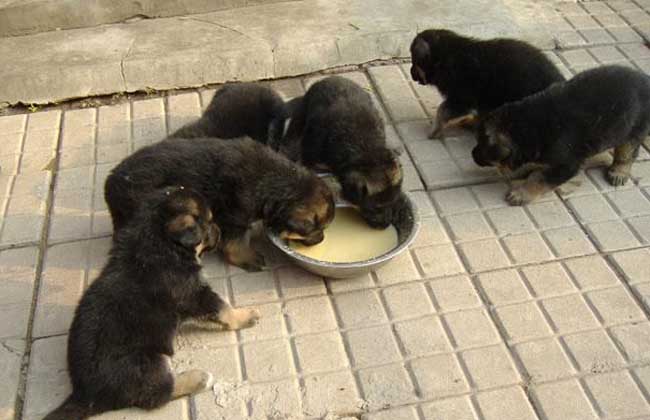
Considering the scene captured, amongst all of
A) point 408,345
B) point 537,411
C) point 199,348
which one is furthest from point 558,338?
point 199,348

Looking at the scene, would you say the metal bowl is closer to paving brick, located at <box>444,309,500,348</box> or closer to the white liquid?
the white liquid

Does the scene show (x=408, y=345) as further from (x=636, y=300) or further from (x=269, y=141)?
(x=269, y=141)

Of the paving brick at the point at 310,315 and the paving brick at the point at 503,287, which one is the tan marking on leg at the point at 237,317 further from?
the paving brick at the point at 503,287

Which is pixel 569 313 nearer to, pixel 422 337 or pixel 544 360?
pixel 544 360

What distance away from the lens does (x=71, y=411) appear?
3453 mm

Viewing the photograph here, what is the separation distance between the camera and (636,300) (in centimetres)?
424

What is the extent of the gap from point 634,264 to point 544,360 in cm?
105

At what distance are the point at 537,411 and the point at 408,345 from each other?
749mm

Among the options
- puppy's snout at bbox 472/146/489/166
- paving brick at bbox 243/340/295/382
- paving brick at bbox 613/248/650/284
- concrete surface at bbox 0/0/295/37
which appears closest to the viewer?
paving brick at bbox 243/340/295/382

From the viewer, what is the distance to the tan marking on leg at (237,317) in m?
3.99

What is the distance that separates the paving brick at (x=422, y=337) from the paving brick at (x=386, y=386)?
0.16 metres

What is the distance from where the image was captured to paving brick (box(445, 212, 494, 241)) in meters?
4.71

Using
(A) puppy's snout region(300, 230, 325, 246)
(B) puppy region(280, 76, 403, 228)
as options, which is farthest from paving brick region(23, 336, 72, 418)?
(B) puppy region(280, 76, 403, 228)

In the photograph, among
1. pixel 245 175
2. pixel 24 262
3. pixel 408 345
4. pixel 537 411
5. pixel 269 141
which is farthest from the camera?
pixel 269 141
